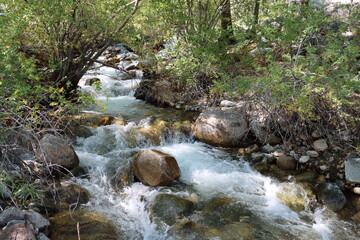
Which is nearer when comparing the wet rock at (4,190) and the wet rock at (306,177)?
the wet rock at (4,190)

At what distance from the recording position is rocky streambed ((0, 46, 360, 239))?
13.5 feet

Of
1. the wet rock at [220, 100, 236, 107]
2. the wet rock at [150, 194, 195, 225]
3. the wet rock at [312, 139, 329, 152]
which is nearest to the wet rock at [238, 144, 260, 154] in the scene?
the wet rock at [312, 139, 329, 152]

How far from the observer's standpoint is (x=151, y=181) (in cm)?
517

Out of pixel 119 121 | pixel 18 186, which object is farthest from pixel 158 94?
pixel 18 186

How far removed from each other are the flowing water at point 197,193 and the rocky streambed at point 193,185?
18 millimetres

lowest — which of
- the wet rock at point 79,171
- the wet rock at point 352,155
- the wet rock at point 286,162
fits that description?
the wet rock at point 79,171

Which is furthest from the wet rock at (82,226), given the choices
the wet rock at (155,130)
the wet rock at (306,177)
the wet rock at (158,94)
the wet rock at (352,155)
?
the wet rock at (158,94)

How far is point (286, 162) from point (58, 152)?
4726 mm

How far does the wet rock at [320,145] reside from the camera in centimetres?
593

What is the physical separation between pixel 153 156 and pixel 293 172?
2.99m

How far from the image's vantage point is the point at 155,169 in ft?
17.0

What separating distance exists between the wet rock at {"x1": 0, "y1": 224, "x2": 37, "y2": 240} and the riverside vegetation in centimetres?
2

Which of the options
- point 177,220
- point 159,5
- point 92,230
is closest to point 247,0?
point 159,5

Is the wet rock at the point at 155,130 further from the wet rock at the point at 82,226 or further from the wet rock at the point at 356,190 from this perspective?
the wet rock at the point at 356,190
